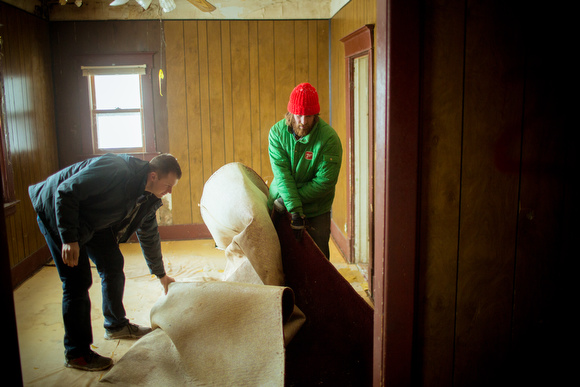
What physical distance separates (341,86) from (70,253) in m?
3.21

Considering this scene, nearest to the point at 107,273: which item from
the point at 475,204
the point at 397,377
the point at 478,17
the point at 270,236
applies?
the point at 270,236

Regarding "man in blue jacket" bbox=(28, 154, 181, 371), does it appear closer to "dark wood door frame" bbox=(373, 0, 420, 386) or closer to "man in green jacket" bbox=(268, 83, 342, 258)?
"man in green jacket" bbox=(268, 83, 342, 258)

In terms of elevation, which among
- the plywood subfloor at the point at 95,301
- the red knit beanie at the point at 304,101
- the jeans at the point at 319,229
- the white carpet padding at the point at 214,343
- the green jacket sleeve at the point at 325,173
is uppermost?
the red knit beanie at the point at 304,101

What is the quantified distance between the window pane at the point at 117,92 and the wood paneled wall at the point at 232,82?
390 mm

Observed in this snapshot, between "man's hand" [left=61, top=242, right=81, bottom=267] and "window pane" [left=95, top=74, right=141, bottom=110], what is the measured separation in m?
→ 3.26

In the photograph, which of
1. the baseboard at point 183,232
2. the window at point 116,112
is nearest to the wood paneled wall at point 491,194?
the baseboard at point 183,232

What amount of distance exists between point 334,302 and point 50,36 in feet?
14.7

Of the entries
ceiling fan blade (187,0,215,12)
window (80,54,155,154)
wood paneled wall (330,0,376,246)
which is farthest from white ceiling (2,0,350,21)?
ceiling fan blade (187,0,215,12)

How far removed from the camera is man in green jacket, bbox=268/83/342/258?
274cm

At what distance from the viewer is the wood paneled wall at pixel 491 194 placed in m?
1.22

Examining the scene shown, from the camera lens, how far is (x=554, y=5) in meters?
1.21

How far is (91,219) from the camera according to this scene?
239 cm

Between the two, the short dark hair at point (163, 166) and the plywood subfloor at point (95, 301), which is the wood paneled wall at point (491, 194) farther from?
the plywood subfloor at point (95, 301)

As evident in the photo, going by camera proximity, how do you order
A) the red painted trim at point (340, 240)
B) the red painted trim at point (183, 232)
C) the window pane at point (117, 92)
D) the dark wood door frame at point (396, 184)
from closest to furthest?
the dark wood door frame at point (396, 184) → the red painted trim at point (340, 240) → the window pane at point (117, 92) → the red painted trim at point (183, 232)
